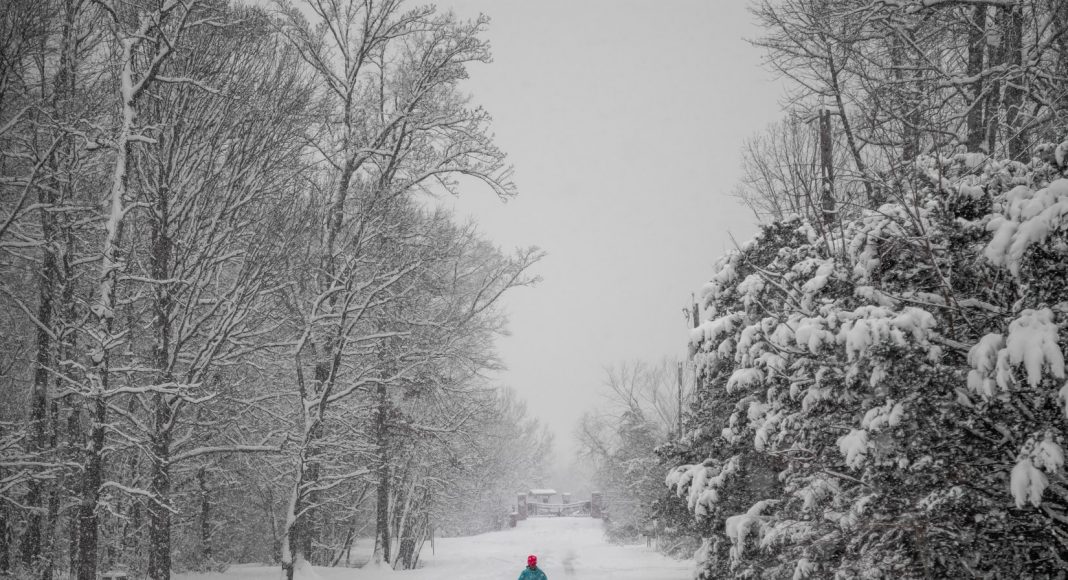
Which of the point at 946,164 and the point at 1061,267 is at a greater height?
the point at 946,164

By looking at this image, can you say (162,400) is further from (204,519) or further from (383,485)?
(383,485)

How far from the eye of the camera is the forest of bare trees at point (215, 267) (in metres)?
8.74

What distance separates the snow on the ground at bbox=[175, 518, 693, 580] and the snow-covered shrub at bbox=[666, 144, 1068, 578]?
1106 cm

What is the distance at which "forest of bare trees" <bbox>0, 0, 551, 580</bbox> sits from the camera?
8742 mm

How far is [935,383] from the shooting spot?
4863mm

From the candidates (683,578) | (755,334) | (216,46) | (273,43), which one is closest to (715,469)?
(755,334)

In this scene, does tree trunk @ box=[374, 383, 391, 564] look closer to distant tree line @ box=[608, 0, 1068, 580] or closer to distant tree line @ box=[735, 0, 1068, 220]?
distant tree line @ box=[608, 0, 1068, 580]

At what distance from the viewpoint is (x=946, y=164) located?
602cm

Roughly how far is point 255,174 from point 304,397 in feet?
15.7

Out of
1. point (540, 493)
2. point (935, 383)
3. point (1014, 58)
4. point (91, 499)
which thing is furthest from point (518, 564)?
point (540, 493)

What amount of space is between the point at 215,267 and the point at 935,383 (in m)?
10.2

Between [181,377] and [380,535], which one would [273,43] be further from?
[380,535]

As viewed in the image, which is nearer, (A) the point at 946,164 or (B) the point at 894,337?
(B) the point at 894,337

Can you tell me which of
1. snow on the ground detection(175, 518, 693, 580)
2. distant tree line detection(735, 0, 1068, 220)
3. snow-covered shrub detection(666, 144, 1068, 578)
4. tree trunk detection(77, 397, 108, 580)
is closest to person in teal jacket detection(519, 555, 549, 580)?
snow-covered shrub detection(666, 144, 1068, 578)
